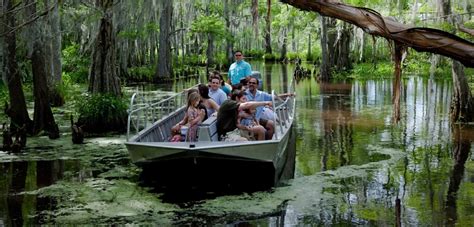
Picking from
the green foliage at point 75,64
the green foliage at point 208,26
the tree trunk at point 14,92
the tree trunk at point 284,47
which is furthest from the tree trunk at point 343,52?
the tree trunk at point 14,92

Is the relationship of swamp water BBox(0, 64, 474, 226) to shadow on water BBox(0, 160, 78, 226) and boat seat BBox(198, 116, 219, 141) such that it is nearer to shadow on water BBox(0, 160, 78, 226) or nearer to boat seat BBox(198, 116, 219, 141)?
shadow on water BBox(0, 160, 78, 226)

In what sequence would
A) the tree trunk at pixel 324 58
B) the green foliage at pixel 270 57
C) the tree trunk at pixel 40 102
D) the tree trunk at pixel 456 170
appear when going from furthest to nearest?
the green foliage at pixel 270 57
the tree trunk at pixel 324 58
the tree trunk at pixel 40 102
the tree trunk at pixel 456 170

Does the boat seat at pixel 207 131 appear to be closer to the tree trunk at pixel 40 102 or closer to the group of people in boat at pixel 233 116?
the group of people in boat at pixel 233 116

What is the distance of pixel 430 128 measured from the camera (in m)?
13.8

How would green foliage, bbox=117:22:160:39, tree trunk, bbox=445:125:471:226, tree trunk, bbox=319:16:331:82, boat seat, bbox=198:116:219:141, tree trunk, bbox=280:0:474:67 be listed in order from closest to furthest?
tree trunk, bbox=280:0:474:67 < tree trunk, bbox=445:125:471:226 < boat seat, bbox=198:116:219:141 < green foliage, bbox=117:22:160:39 < tree trunk, bbox=319:16:331:82

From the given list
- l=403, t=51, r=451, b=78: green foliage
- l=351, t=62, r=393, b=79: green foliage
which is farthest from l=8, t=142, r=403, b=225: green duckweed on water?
l=351, t=62, r=393, b=79: green foliage

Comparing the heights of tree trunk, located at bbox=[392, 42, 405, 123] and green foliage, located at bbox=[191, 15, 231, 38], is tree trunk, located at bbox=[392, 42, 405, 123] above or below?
below

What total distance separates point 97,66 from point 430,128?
8.40 metres

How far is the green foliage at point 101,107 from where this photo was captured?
1352 cm

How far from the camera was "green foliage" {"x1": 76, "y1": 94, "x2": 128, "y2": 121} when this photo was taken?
13.5 meters

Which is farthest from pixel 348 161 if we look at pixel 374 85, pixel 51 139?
pixel 374 85

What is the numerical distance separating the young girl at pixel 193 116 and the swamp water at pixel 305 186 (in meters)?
1.09

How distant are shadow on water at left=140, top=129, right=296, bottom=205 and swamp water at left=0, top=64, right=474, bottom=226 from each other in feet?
0.82

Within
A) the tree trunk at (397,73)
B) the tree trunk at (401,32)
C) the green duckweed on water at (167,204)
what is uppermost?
the tree trunk at (401,32)
